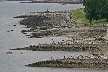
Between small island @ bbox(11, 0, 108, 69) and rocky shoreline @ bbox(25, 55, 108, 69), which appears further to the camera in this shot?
small island @ bbox(11, 0, 108, 69)

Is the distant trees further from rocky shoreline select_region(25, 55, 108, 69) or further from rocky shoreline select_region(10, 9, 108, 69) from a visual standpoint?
rocky shoreline select_region(25, 55, 108, 69)

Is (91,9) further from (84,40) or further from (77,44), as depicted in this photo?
(77,44)

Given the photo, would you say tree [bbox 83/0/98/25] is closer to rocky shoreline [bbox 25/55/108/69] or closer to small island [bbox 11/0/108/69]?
small island [bbox 11/0/108/69]

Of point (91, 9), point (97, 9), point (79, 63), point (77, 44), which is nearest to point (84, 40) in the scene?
point (77, 44)

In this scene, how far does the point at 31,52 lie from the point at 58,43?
776 centimetres

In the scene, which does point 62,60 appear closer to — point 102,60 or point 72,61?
point 72,61

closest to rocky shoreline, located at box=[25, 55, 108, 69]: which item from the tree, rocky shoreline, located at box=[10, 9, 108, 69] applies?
rocky shoreline, located at box=[10, 9, 108, 69]

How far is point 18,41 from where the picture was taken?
13775 cm

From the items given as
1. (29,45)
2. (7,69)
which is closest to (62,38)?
(29,45)

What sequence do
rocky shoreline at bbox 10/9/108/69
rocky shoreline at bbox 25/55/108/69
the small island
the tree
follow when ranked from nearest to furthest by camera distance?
1. rocky shoreline at bbox 25/55/108/69
2. rocky shoreline at bbox 10/9/108/69
3. the small island
4. the tree

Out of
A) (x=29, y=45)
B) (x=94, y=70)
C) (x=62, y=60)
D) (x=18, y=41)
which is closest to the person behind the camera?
(x=94, y=70)

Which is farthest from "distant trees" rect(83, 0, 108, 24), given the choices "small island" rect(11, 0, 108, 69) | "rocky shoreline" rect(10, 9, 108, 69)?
"rocky shoreline" rect(10, 9, 108, 69)

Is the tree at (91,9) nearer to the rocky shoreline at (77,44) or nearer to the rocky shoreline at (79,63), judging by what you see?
the rocky shoreline at (77,44)

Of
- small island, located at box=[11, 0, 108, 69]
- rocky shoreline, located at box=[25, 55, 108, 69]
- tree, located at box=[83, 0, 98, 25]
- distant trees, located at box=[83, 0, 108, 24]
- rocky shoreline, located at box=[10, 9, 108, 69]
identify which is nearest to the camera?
rocky shoreline, located at box=[25, 55, 108, 69]
